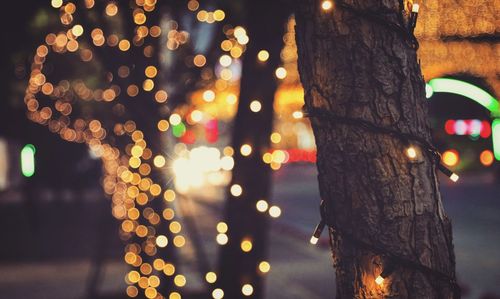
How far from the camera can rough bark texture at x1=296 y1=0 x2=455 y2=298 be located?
75.1 inches

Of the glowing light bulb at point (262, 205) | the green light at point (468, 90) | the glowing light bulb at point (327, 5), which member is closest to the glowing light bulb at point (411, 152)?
the glowing light bulb at point (327, 5)

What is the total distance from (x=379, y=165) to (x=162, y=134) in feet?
17.7

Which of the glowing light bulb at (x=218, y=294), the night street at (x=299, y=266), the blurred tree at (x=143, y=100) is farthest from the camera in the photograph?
the night street at (x=299, y=266)

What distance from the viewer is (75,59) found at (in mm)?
14633

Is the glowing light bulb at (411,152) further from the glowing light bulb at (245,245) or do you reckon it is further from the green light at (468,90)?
the green light at (468,90)

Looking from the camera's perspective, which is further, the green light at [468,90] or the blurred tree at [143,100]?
the green light at [468,90]

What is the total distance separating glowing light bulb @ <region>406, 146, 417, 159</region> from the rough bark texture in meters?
0.01

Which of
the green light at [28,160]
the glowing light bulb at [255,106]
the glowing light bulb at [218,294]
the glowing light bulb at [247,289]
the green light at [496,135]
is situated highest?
the green light at [496,135]

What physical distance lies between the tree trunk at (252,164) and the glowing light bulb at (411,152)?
9.36 feet

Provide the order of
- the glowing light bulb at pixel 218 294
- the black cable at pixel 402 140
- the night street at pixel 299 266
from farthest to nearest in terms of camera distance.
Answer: the night street at pixel 299 266, the glowing light bulb at pixel 218 294, the black cable at pixel 402 140

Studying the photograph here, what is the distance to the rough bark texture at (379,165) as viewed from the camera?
1.91m

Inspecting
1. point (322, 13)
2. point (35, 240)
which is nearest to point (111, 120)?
point (35, 240)

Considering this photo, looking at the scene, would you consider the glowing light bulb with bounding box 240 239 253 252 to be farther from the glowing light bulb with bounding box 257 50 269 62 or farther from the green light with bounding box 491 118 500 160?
the green light with bounding box 491 118 500 160

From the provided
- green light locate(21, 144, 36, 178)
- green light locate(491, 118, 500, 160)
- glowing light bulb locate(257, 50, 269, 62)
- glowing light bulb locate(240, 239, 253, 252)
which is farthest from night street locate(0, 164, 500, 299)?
green light locate(491, 118, 500, 160)
